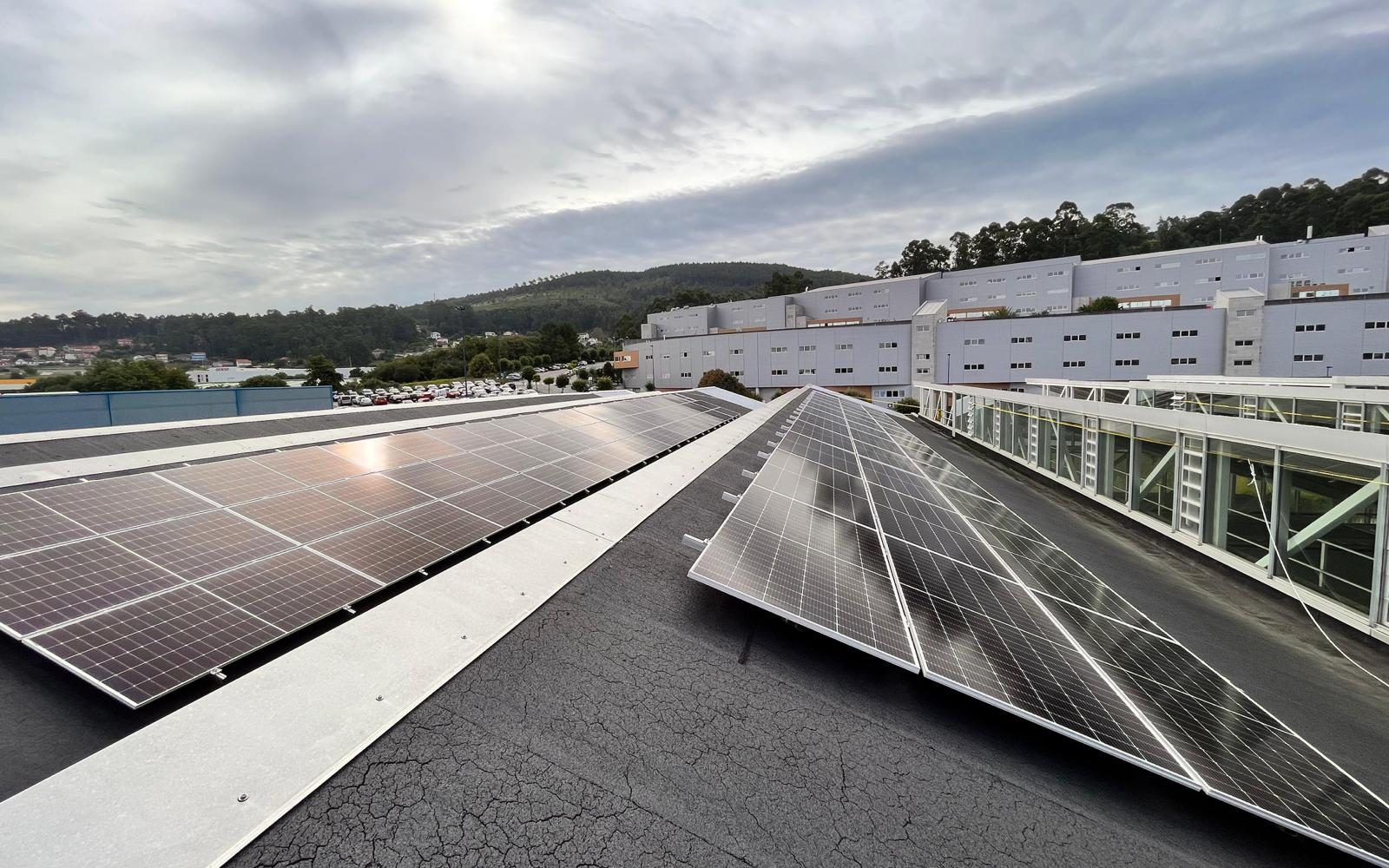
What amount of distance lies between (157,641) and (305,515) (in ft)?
7.73

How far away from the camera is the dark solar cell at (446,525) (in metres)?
6.15

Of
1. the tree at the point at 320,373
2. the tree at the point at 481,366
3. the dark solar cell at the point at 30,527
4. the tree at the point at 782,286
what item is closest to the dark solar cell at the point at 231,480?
the dark solar cell at the point at 30,527

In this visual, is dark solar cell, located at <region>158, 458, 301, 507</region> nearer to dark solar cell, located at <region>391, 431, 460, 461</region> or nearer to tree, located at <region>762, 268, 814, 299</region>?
dark solar cell, located at <region>391, 431, 460, 461</region>

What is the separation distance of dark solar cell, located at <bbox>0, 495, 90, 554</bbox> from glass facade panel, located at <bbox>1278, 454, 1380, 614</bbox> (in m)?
16.0

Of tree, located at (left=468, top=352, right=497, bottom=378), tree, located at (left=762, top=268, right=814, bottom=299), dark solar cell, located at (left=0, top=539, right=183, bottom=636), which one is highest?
tree, located at (left=762, top=268, right=814, bottom=299)

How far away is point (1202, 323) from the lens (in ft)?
188

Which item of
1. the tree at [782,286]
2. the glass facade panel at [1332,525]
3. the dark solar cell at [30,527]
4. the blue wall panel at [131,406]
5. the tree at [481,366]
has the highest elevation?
the tree at [782,286]

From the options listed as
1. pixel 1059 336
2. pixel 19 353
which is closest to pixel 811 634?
pixel 1059 336

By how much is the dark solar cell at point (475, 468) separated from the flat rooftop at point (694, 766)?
368 centimetres

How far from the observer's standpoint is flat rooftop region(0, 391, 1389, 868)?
3047mm

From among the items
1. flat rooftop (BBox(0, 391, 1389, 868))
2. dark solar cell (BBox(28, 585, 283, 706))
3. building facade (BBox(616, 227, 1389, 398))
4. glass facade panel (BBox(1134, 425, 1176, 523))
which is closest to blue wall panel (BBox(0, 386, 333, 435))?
dark solar cell (BBox(28, 585, 283, 706))

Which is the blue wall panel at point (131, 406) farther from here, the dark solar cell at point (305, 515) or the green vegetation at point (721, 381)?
the green vegetation at point (721, 381)

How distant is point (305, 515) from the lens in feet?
20.0

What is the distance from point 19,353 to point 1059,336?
554ft
